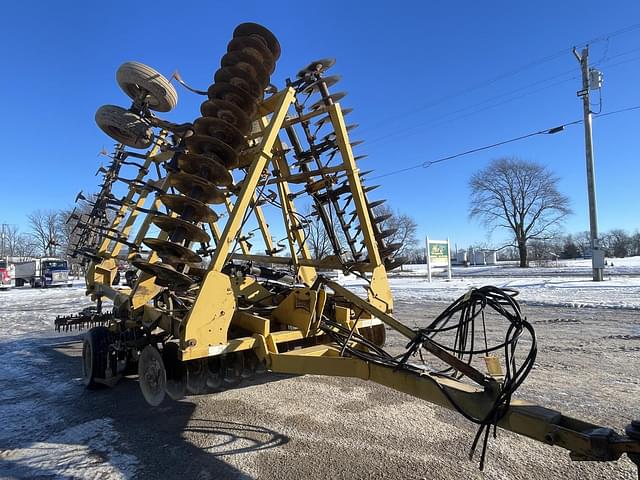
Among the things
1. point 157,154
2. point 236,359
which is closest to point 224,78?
point 236,359

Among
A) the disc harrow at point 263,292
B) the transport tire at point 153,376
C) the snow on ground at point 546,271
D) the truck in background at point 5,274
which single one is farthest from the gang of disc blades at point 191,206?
the truck in background at point 5,274

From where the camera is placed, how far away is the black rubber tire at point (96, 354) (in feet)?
18.7

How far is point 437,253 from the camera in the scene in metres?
25.6

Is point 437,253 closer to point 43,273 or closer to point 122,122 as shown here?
point 122,122

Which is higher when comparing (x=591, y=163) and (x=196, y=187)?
(x=591, y=163)

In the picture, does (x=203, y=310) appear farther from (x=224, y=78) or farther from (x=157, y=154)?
(x=157, y=154)

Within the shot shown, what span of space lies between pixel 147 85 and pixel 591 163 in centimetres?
2183

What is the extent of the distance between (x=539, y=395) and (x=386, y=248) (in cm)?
244

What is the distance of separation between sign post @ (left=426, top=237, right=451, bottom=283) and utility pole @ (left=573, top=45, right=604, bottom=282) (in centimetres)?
767

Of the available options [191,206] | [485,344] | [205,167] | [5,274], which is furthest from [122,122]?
[5,274]

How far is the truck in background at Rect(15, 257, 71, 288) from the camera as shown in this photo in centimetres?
3733

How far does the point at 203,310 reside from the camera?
366cm

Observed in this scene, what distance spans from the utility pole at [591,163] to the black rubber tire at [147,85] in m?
21.0

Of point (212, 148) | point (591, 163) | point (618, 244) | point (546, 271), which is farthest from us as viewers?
point (618, 244)
